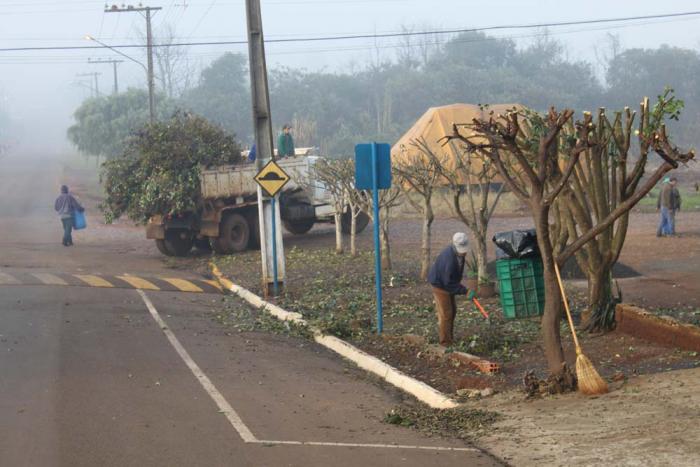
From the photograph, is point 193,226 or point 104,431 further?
point 193,226

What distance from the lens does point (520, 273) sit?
1329 cm

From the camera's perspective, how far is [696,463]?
6961 mm

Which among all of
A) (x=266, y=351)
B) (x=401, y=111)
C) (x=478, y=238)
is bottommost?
(x=266, y=351)

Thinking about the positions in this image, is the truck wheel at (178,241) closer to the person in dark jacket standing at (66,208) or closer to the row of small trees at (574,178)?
the person in dark jacket standing at (66,208)

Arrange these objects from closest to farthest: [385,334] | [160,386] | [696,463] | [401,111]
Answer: [696,463], [160,386], [385,334], [401,111]

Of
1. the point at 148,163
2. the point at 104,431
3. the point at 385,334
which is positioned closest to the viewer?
the point at 104,431

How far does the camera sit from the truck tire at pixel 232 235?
26.6m

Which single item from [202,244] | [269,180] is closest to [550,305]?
[269,180]

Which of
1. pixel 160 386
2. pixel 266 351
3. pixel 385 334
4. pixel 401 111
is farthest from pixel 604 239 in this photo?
pixel 401 111

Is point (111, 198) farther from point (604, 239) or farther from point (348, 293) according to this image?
point (604, 239)

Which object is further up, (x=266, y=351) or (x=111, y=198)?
(x=111, y=198)

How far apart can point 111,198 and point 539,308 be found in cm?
1598

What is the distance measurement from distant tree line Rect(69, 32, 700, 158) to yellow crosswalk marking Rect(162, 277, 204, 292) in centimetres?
4058

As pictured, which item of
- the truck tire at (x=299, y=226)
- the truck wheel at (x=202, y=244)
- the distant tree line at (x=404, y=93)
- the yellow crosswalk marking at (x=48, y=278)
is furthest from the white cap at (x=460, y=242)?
the distant tree line at (x=404, y=93)
